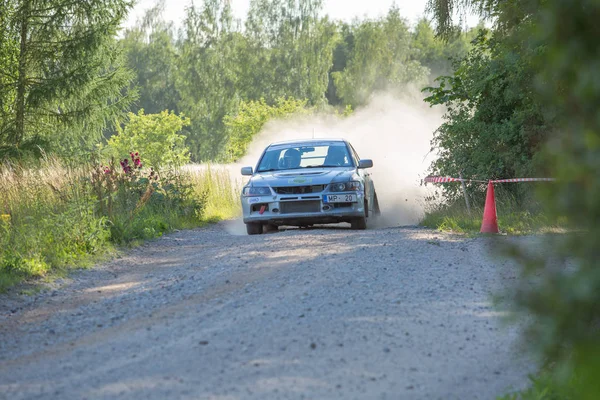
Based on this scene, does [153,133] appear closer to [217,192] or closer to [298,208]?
[217,192]

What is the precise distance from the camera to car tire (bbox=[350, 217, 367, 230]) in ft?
50.9

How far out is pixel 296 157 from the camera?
16.4m

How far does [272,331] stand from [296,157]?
10.3m

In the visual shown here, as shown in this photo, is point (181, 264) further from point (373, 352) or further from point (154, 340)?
point (373, 352)

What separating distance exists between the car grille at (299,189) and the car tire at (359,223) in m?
0.96

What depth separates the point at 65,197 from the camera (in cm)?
1329

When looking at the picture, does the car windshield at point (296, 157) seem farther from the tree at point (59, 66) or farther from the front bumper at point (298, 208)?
the tree at point (59, 66)

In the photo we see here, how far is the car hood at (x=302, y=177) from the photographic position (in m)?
15.1

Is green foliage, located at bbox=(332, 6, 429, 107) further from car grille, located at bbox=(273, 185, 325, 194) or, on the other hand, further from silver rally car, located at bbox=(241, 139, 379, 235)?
car grille, located at bbox=(273, 185, 325, 194)

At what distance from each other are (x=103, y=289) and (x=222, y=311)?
2666mm

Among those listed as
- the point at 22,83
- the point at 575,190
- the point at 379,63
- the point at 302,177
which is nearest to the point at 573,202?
the point at 575,190

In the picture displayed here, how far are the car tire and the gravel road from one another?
4.26 m

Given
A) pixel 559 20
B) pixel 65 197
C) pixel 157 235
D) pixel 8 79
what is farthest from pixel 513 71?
pixel 8 79

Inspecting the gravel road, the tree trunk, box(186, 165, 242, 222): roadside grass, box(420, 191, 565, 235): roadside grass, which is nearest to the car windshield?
box(420, 191, 565, 235): roadside grass
